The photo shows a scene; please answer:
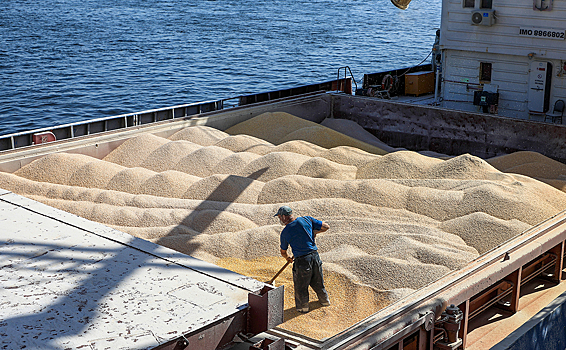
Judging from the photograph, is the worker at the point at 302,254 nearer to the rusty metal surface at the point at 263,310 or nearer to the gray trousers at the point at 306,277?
the gray trousers at the point at 306,277

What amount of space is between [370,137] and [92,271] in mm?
7908

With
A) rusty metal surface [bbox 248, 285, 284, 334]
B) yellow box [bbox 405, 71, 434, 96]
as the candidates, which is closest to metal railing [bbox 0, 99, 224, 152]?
yellow box [bbox 405, 71, 434, 96]

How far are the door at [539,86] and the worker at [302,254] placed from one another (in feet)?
23.0

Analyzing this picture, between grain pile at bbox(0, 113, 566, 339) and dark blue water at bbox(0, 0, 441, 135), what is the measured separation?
10660mm

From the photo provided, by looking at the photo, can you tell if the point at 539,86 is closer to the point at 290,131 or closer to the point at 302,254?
the point at 290,131

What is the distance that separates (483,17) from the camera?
1054 cm

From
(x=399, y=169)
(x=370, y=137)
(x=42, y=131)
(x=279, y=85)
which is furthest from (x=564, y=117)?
(x=279, y=85)

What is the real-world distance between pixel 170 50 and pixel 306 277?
2603cm

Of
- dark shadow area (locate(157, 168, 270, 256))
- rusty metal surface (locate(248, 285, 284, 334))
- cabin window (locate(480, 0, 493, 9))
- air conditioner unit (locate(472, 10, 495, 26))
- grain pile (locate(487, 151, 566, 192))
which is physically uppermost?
cabin window (locate(480, 0, 493, 9))

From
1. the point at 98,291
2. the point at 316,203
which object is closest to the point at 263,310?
the point at 98,291

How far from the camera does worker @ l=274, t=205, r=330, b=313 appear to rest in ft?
16.6

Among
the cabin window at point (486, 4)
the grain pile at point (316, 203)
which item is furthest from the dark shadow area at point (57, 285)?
the cabin window at point (486, 4)

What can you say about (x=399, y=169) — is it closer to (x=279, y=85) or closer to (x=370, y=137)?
(x=370, y=137)

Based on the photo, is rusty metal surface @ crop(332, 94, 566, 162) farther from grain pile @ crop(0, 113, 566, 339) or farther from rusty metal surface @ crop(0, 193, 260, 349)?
rusty metal surface @ crop(0, 193, 260, 349)
